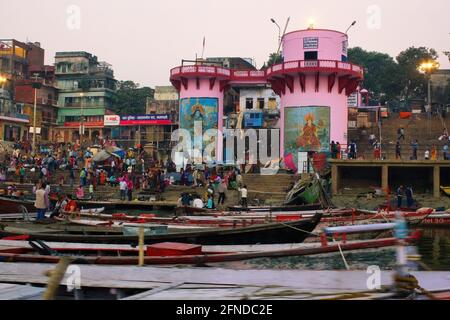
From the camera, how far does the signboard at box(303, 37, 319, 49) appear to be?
113 ft

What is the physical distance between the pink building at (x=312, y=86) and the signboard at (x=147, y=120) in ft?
38.6

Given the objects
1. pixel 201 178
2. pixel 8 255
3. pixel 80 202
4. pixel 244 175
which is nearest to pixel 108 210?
pixel 80 202

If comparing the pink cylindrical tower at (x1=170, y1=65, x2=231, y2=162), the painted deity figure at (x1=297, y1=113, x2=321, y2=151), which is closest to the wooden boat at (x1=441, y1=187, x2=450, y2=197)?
the painted deity figure at (x1=297, y1=113, x2=321, y2=151)

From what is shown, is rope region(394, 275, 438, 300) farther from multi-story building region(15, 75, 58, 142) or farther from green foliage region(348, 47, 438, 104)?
green foliage region(348, 47, 438, 104)

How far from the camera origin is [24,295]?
5.05 metres

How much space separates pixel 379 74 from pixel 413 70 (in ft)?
35.3

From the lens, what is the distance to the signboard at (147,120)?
47.7 metres

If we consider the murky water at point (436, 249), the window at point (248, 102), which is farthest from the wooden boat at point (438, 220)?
the window at point (248, 102)

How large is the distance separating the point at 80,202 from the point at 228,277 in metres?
19.1

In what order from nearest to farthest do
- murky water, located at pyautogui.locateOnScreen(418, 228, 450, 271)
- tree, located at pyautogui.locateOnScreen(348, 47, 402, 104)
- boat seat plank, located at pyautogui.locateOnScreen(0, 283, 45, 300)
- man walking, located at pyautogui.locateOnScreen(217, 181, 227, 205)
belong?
1. boat seat plank, located at pyautogui.locateOnScreen(0, 283, 45, 300)
2. murky water, located at pyautogui.locateOnScreen(418, 228, 450, 271)
3. man walking, located at pyautogui.locateOnScreen(217, 181, 227, 205)
4. tree, located at pyautogui.locateOnScreen(348, 47, 402, 104)

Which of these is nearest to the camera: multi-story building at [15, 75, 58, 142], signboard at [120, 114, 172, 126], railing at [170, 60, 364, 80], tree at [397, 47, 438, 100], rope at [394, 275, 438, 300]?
rope at [394, 275, 438, 300]

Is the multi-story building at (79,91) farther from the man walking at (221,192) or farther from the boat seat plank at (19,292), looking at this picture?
the boat seat plank at (19,292)

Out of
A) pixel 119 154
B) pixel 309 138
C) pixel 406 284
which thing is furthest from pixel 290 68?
pixel 406 284

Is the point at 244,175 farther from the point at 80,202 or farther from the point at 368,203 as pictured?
the point at 80,202
